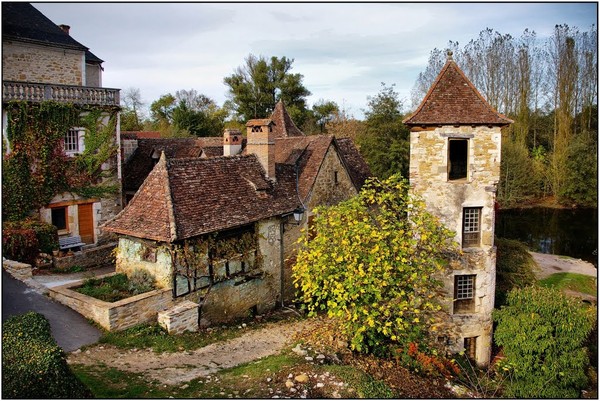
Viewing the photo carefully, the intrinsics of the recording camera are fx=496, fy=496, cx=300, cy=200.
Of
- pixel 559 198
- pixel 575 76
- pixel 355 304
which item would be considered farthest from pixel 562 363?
pixel 575 76

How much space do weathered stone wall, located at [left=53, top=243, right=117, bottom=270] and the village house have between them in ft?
12.4

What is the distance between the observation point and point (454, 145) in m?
19.7

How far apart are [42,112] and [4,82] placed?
1689 mm

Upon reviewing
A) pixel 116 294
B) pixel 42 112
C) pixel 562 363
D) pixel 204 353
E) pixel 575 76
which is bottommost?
pixel 562 363

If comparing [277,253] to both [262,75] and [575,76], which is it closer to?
[262,75]

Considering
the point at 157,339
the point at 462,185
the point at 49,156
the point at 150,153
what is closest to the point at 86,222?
the point at 49,156

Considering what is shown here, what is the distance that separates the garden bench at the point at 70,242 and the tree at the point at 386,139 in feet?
67.1

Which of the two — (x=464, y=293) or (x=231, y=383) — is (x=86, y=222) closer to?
(x=231, y=383)

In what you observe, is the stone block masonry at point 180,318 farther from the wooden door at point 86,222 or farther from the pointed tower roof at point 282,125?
the pointed tower roof at point 282,125

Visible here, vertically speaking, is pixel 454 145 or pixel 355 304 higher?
pixel 454 145

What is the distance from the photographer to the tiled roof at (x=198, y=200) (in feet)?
49.6

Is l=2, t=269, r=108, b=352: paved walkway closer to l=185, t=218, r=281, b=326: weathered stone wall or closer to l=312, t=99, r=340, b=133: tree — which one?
l=185, t=218, r=281, b=326: weathered stone wall

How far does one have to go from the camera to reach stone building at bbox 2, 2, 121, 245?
67.3 ft

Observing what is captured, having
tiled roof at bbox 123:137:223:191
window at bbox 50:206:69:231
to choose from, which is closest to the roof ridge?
window at bbox 50:206:69:231
